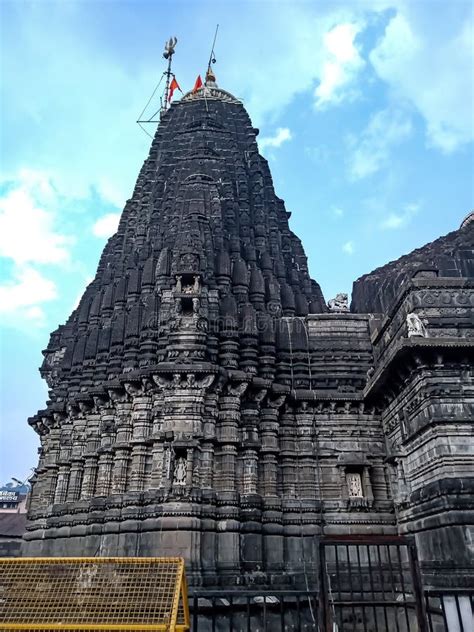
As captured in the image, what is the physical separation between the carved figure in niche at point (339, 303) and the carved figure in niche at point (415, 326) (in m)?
5.97

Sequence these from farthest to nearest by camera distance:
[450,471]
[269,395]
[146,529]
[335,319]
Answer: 1. [335,319]
2. [269,395]
3. [146,529]
4. [450,471]

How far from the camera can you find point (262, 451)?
1480 cm

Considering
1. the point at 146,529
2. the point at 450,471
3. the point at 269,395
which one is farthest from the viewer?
the point at 269,395

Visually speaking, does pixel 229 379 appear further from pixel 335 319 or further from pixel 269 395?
pixel 335 319

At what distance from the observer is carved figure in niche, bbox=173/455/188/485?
1327 centimetres

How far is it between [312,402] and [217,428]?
339 cm

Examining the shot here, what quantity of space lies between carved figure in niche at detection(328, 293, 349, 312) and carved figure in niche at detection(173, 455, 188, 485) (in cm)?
831

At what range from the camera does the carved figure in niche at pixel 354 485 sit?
581 inches

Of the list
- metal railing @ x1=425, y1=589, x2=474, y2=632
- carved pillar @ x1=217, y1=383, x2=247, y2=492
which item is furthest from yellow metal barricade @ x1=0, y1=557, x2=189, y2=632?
carved pillar @ x1=217, y1=383, x2=247, y2=492

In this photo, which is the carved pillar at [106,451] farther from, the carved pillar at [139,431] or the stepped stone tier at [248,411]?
the carved pillar at [139,431]

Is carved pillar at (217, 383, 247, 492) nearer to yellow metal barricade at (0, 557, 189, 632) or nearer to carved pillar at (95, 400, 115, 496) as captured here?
carved pillar at (95, 400, 115, 496)

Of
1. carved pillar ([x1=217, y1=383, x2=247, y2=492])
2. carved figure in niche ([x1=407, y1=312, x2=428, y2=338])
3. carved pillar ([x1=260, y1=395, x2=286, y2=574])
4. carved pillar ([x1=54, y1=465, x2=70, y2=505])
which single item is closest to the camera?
carved figure in niche ([x1=407, y1=312, x2=428, y2=338])

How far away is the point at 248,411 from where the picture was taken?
15.1 metres

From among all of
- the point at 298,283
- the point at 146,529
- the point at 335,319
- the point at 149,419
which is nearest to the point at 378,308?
the point at 335,319
